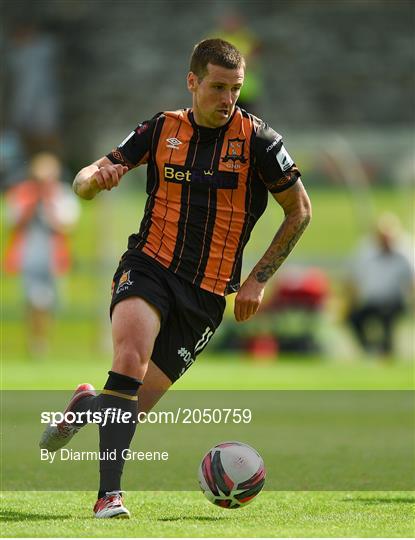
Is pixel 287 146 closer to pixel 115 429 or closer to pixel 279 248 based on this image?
pixel 279 248

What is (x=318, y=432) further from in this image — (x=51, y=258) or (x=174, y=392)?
(x=51, y=258)

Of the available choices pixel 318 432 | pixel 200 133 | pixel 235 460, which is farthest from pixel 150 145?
pixel 318 432

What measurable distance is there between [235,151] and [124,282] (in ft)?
2.92

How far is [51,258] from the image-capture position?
715 inches

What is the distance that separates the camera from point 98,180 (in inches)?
249

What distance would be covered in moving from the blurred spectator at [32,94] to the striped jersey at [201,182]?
1877cm

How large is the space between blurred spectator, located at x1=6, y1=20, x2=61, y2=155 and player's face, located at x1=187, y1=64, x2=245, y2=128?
18895 mm

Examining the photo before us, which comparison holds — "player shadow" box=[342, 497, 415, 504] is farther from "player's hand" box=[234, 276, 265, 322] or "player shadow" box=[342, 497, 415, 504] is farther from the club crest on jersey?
the club crest on jersey

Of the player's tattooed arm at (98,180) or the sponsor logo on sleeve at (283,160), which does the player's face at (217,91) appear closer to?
the sponsor logo on sleeve at (283,160)

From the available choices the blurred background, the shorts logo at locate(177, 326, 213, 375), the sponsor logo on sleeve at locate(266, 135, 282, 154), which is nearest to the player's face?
the sponsor logo on sleeve at locate(266, 135, 282, 154)

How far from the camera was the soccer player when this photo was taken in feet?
21.8

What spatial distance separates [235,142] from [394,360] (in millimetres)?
11375

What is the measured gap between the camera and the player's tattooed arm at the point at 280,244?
674 centimetres

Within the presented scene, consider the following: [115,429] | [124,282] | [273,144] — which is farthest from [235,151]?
[115,429]
